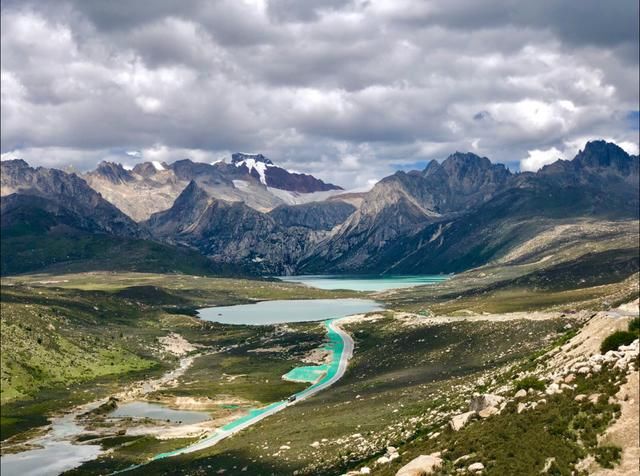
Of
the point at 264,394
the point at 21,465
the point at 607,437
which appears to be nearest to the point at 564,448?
the point at 607,437

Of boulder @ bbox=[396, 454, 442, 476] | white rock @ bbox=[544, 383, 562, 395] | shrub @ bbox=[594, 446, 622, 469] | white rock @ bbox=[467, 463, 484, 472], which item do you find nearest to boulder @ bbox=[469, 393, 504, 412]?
white rock @ bbox=[544, 383, 562, 395]

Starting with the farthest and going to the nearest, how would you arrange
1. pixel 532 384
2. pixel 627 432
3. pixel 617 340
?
pixel 532 384, pixel 617 340, pixel 627 432

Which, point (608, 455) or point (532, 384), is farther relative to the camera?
point (532, 384)

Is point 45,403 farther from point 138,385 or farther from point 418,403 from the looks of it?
point 418,403

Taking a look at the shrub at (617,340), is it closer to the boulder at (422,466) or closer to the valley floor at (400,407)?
the valley floor at (400,407)

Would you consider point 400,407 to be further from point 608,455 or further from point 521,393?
point 608,455

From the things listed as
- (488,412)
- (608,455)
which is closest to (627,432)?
(608,455)
